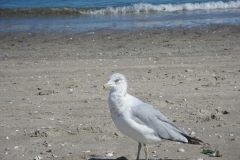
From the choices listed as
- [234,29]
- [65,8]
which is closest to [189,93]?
[234,29]

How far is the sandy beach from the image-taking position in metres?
5.38

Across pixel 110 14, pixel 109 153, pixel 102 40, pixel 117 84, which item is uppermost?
pixel 117 84

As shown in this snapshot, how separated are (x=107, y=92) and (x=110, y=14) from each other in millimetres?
12602

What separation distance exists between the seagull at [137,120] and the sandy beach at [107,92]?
0.57m

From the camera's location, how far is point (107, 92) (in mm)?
7656

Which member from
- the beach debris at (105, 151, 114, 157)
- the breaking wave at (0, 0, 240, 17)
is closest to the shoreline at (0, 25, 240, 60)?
the breaking wave at (0, 0, 240, 17)

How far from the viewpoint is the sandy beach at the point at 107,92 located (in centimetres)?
538

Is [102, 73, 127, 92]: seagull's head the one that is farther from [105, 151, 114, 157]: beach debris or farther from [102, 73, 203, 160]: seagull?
[105, 151, 114, 157]: beach debris

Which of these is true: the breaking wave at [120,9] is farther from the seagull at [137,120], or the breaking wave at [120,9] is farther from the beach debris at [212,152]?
the seagull at [137,120]

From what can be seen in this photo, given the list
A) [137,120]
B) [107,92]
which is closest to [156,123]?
[137,120]

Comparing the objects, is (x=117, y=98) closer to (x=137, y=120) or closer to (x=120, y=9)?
(x=137, y=120)

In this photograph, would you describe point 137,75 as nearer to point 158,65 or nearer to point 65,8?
point 158,65

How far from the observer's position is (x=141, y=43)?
1271 cm

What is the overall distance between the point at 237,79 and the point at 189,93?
129 cm
